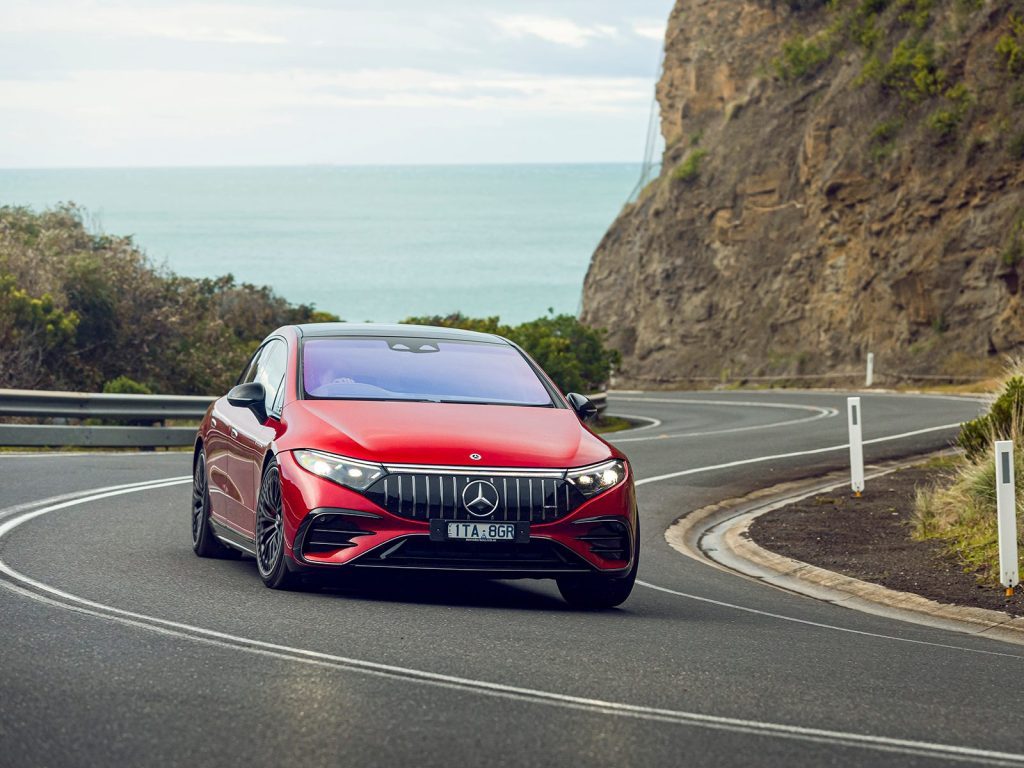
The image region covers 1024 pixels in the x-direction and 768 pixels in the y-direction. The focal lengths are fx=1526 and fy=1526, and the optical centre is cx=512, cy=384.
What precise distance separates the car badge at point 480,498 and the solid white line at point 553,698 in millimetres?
1512

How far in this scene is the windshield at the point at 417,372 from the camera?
9.20 meters

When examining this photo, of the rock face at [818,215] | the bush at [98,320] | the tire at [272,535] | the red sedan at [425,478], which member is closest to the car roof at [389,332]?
the red sedan at [425,478]

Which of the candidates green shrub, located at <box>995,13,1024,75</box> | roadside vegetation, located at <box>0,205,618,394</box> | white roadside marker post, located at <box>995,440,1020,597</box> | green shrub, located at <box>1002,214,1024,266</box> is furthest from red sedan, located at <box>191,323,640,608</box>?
green shrub, located at <box>995,13,1024,75</box>

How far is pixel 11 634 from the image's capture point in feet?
22.7

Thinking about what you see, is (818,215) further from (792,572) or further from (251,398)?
(251,398)

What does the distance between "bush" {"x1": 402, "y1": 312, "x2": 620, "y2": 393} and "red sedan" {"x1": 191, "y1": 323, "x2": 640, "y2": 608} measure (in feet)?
96.0

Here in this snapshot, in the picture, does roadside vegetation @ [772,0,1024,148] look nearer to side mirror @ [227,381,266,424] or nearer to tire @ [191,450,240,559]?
tire @ [191,450,240,559]

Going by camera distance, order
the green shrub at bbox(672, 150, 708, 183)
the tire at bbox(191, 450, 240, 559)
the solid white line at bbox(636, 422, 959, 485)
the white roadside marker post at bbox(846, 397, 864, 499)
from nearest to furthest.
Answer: the tire at bbox(191, 450, 240, 559), the white roadside marker post at bbox(846, 397, 864, 499), the solid white line at bbox(636, 422, 959, 485), the green shrub at bbox(672, 150, 708, 183)

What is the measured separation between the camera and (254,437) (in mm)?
9125

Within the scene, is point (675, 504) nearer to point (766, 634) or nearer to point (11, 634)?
point (766, 634)

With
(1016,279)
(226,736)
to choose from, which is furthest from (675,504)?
(1016,279)

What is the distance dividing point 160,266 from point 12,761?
96.7ft

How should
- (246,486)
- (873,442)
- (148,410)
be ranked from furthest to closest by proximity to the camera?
1. (873,442)
2. (148,410)
3. (246,486)

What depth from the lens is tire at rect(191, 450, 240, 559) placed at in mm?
10227
